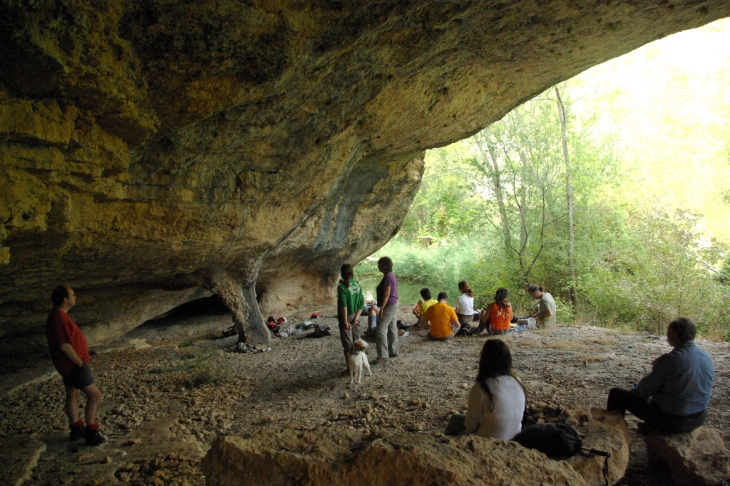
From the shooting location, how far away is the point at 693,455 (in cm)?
307

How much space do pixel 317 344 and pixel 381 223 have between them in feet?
15.9

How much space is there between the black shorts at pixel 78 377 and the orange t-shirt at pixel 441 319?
213 inches

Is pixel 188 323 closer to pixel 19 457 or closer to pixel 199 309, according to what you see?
pixel 199 309

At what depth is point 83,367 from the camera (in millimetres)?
3941

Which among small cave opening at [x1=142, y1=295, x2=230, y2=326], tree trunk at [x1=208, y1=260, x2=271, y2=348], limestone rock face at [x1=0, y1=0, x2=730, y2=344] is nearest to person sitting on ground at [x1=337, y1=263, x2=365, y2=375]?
limestone rock face at [x1=0, y1=0, x2=730, y2=344]

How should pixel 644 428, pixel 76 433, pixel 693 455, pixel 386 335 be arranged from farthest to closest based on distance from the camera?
pixel 386 335, pixel 76 433, pixel 644 428, pixel 693 455

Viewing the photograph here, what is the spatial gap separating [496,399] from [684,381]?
1.49m

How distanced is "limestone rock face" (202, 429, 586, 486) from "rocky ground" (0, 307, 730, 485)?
32cm

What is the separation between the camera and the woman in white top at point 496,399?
2971mm

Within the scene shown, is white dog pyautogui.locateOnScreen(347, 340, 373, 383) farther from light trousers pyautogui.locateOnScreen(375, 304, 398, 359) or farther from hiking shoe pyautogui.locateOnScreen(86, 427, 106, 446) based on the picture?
hiking shoe pyautogui.locateOnScreen(86, 427, 106, 446)

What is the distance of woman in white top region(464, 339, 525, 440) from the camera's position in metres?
2.97

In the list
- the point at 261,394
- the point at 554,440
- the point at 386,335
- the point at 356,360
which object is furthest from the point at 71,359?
the point at 386,335

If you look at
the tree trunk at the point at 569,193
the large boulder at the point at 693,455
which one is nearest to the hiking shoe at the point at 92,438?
the large boulder at the point at 693,455

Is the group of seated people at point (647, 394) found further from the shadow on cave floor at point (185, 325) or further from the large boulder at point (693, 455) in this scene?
the shadow on cave floor at point (185, 325)
